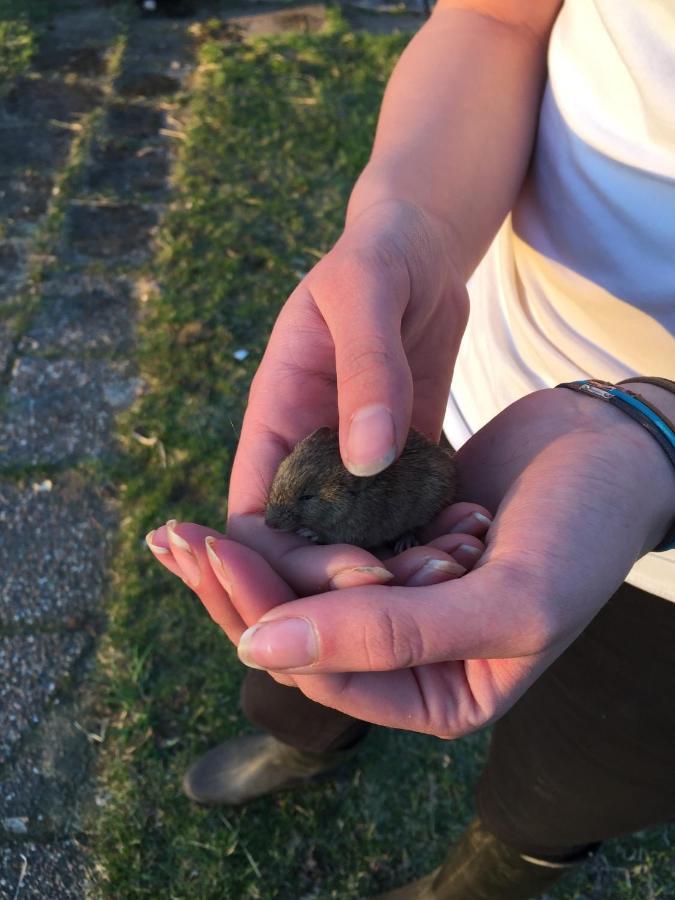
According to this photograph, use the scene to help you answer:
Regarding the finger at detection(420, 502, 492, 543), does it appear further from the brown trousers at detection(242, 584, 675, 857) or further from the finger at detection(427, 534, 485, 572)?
the brown trousers at detection(242, 584, 675, 857)

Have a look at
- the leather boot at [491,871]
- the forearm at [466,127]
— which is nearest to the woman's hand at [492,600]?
the forearm at [466,127]

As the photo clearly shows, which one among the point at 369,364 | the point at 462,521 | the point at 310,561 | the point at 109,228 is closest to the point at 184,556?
the point at 310,561

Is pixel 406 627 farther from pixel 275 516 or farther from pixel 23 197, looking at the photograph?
pixel 23 197

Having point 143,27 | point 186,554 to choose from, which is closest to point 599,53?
point 186,554

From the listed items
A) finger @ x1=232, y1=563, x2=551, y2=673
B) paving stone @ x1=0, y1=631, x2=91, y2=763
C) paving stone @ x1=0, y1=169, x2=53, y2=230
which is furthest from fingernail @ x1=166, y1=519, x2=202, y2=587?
paving stone @ x1=0, y1=169, x2=53, y2=230

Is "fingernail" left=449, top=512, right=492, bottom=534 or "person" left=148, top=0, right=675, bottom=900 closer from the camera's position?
"person" left=148, top=0, right=675, bottom=900

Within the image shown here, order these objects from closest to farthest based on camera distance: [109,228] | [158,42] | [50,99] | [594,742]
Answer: [594,742] < [109,228] < [50,99] < [158,42]

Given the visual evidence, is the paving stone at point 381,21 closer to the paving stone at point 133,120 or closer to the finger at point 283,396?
Result: the paving stone at point 133,120
